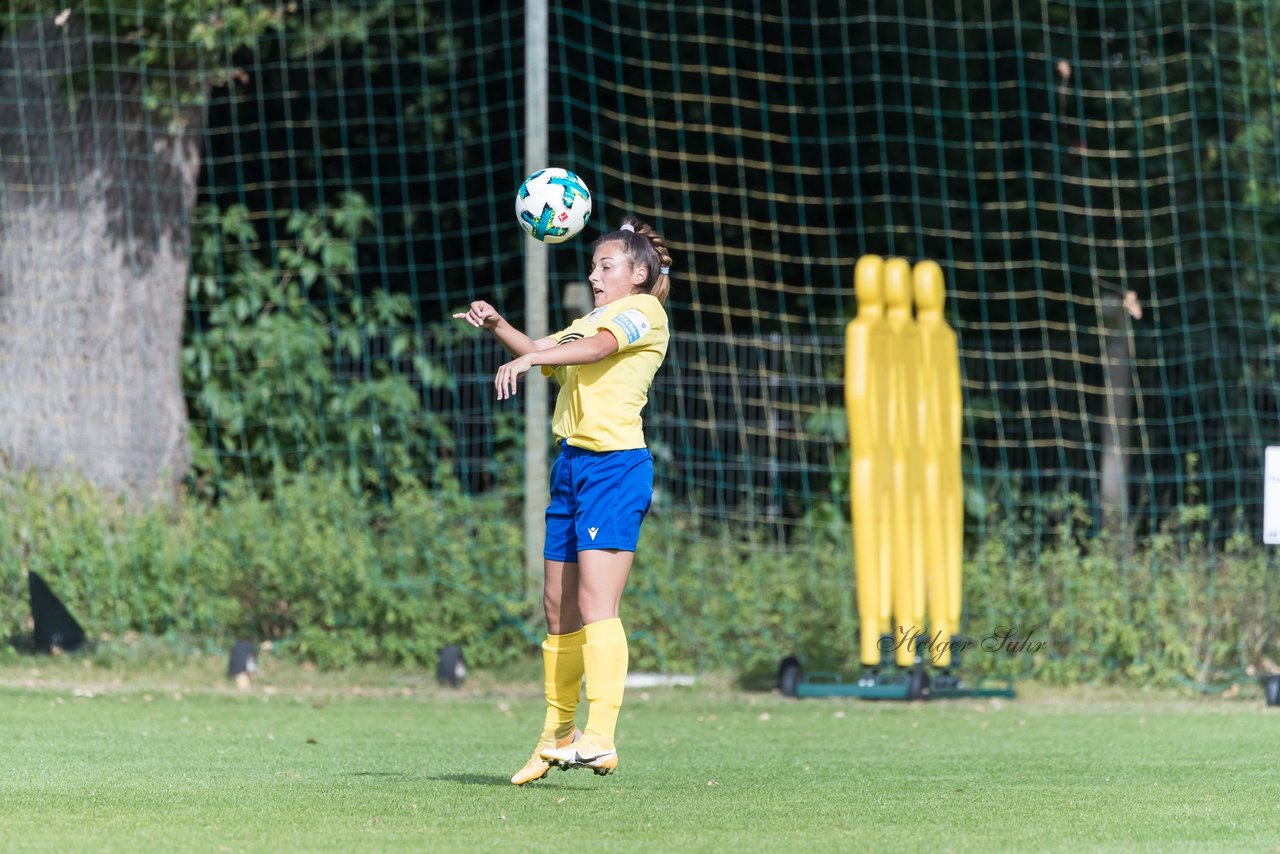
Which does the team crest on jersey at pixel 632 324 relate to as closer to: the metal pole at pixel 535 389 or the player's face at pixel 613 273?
the player's face at pixel 613 273

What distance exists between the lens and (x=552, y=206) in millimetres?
5426

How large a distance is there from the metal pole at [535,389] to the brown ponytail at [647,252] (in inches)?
163

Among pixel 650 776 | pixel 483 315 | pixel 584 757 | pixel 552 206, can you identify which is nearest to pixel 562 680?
pixel 584 757

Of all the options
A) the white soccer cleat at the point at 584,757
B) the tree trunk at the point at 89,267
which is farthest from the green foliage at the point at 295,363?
the white soccer cleat at the point at 584,757

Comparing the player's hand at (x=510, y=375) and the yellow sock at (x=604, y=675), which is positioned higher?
the player's hand at (x=510, y=375)

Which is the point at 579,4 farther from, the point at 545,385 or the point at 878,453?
the point at 878,453

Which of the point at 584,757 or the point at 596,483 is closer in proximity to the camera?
the point at 584,757

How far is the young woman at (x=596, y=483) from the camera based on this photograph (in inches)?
201

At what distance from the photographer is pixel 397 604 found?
9.73 metres

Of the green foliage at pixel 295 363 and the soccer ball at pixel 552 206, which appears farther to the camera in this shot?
the green foliage at pixel 295 363

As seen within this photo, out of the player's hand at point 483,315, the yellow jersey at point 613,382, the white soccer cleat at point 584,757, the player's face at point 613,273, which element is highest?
the player's face at point 613,273

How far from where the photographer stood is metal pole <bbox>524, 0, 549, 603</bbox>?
31.8ft

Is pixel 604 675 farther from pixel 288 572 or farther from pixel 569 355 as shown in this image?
pixel 288 572

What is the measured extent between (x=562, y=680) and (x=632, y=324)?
110cm
